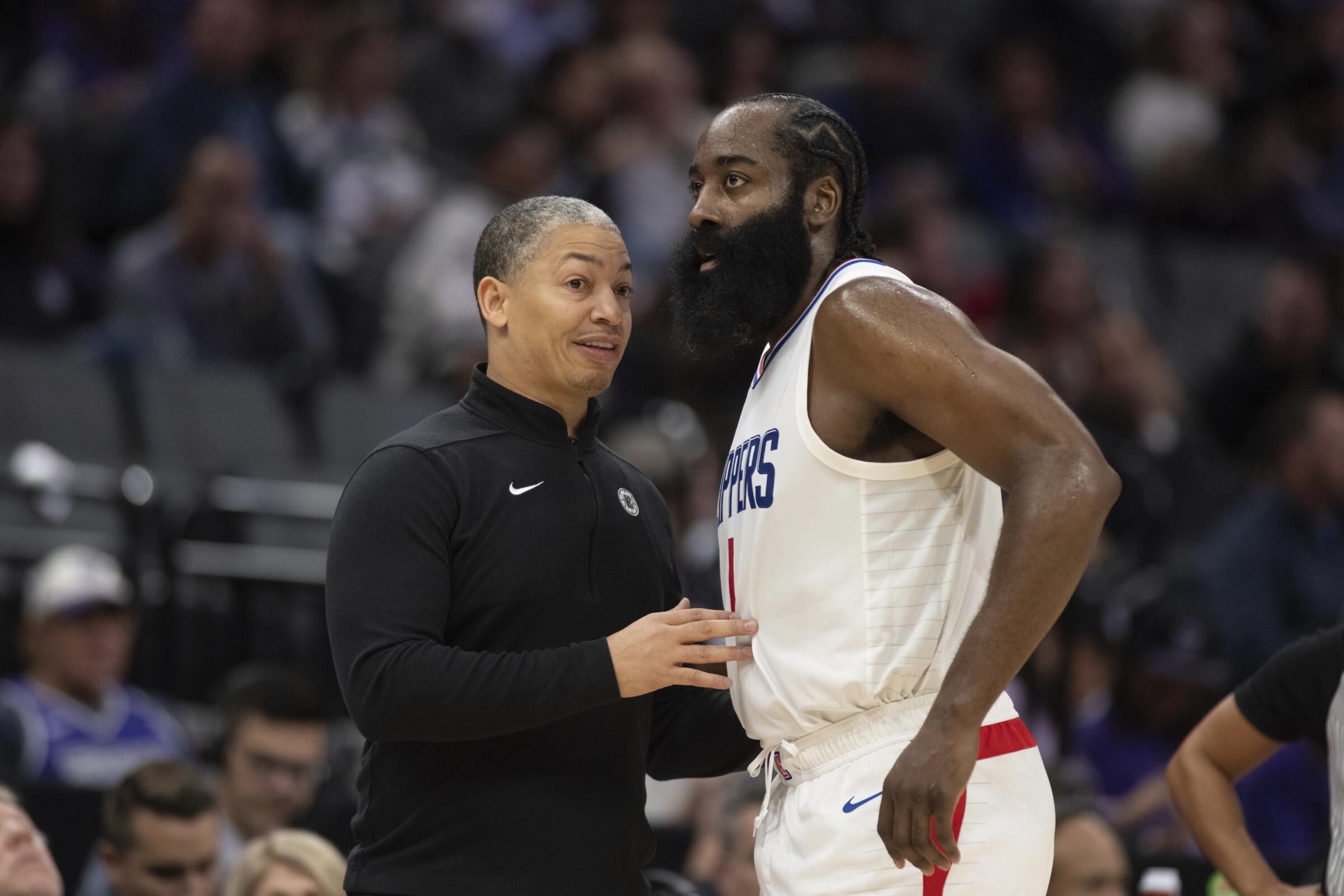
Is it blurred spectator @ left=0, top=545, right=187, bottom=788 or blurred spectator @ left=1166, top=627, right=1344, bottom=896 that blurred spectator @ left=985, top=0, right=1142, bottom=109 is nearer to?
blurred spectator @ left=0, top=545, right=187, bottom=788

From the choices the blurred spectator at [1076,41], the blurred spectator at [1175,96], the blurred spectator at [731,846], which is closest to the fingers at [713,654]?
the blurred spectator at [731,846]

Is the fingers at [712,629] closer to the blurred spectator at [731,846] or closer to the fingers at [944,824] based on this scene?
the fingers at [944,824]

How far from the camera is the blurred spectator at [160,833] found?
5406 millimetres

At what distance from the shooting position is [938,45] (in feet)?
45.4

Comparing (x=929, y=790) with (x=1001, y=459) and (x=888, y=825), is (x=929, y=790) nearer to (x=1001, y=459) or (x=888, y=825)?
(x=888, y=825)

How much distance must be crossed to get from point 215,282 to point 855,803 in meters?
6.44

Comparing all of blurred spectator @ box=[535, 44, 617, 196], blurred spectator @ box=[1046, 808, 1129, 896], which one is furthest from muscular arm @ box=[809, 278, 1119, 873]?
blurred spectator @ box=[535, 44, 617, 196]

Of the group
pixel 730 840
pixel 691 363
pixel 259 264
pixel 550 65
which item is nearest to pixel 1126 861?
pixel 730 840

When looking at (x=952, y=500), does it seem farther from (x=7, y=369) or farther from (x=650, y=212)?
(x=650, y=212)

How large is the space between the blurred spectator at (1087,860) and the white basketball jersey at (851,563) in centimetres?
246

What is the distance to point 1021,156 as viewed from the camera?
40.6ft

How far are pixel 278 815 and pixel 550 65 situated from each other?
19.6 ft

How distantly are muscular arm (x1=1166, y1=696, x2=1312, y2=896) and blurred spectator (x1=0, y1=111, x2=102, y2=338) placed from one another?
248 inches

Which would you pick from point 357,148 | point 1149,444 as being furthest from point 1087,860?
point 357,148
